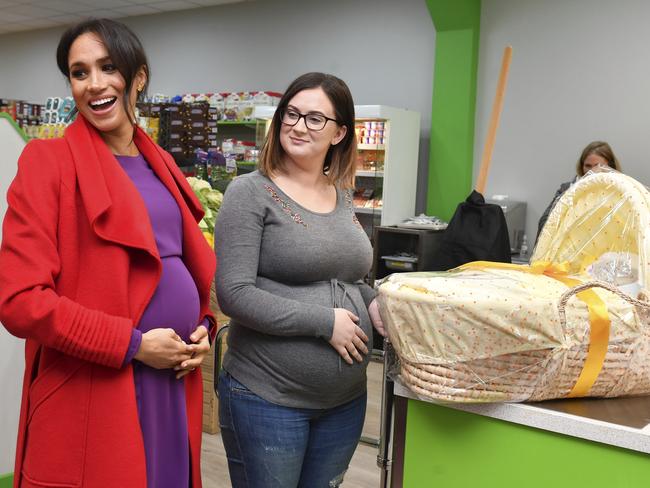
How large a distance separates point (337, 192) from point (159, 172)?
0.53 m

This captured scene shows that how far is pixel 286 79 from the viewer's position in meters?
7.27

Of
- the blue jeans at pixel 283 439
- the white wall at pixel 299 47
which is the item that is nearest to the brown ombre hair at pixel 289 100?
the blue jeans at pixel 283 439

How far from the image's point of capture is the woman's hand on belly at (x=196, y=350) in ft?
4.52

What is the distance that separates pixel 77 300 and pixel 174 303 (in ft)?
0.68

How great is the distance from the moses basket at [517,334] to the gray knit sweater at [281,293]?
248mm

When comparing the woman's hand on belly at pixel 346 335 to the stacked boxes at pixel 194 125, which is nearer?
the woman's hand on belly at pixel 346 335

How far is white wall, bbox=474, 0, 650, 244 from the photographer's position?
5.14m

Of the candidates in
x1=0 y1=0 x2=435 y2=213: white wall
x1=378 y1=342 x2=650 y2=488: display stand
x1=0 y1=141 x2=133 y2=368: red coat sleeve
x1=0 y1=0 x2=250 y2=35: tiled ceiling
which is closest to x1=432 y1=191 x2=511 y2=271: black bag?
x1=0 y1=0 x2=435 y2=213: white wall

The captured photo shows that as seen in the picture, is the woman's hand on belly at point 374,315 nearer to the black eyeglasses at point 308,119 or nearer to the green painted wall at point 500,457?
the green painted wall at point 500,457

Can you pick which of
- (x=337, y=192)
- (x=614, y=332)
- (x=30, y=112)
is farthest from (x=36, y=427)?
(x=30, y=112)

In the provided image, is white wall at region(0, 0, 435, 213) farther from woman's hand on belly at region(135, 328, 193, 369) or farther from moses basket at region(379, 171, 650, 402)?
woman's hand on belly at region(135, 328, 193, 369)

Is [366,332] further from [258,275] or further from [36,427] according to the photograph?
[36,427]

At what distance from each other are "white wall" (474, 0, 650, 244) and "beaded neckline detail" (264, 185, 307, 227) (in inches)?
174

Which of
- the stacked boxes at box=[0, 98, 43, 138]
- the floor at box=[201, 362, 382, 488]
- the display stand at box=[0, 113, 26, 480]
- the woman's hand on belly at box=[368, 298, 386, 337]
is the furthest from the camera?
the stacked boxes at box=[0, 98, 43, 138]
